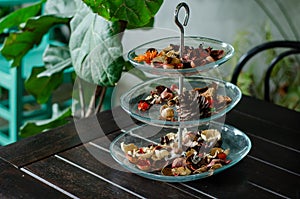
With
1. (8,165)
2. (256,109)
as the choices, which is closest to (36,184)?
(8,165)

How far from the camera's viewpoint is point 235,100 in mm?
1365

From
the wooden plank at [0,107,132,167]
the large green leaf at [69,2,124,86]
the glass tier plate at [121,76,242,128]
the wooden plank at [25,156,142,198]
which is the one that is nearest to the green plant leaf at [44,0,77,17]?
the large green leaf at [69,2,124,86]

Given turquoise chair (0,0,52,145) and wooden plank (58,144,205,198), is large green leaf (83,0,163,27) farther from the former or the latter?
turquoise chair (0,0,52,145)

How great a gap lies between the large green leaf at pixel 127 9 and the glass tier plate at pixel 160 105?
252 mm

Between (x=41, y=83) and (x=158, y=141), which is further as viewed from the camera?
(x=41, y=83)

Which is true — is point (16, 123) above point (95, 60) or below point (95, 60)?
below

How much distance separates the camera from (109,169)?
1.37m

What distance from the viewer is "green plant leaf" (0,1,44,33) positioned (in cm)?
224

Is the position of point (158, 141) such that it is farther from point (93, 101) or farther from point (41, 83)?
point (41, 83)

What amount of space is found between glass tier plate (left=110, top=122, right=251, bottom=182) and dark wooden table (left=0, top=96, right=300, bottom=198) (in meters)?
0.02

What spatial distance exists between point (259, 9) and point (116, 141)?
1.24m

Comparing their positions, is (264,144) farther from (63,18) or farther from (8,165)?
(63,18)

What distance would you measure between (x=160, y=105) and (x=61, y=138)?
12.9 inches

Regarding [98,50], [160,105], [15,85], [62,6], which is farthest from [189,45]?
[15,85]
